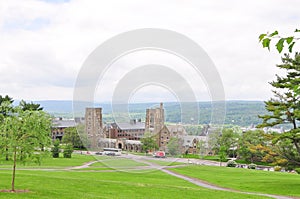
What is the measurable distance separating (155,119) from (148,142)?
Answer: 2.40m

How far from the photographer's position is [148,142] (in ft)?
113

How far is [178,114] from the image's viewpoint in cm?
2930

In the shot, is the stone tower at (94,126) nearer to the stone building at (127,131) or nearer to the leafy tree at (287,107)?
the stone building at (127,131)

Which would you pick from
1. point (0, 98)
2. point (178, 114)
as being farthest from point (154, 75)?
point (0, 98)

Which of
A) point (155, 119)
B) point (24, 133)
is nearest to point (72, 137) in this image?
point (155, 119)

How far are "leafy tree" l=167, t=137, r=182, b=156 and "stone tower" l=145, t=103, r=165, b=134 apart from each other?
164 cm

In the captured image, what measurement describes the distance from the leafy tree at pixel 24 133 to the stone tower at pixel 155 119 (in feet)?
41.5

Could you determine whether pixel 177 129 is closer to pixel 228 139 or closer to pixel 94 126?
pixel 94 126

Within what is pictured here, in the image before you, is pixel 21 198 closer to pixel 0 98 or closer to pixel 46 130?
pixel 46 130

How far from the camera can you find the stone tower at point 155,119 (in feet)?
109

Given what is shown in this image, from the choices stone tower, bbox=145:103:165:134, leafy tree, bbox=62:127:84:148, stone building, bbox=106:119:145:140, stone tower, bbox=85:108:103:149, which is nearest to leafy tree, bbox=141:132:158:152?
stone tower, bbox=145:103:165:134

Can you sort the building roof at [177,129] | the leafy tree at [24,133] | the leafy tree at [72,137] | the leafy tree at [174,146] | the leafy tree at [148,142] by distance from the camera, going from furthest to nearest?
the leafy tree at [72,137]
the leafy tree at [148,142]
the leafy tree at [174,146]
the building roof at [177,129]
the leafy tree at [24,133]

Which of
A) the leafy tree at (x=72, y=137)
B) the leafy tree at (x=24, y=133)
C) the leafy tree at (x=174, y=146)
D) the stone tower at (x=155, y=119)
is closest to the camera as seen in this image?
the leafy tree at (x=24, y=133)

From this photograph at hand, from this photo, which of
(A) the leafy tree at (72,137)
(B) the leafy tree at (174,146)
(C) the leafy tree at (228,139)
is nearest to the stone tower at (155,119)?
(B) the leafy tree at (174,146)
